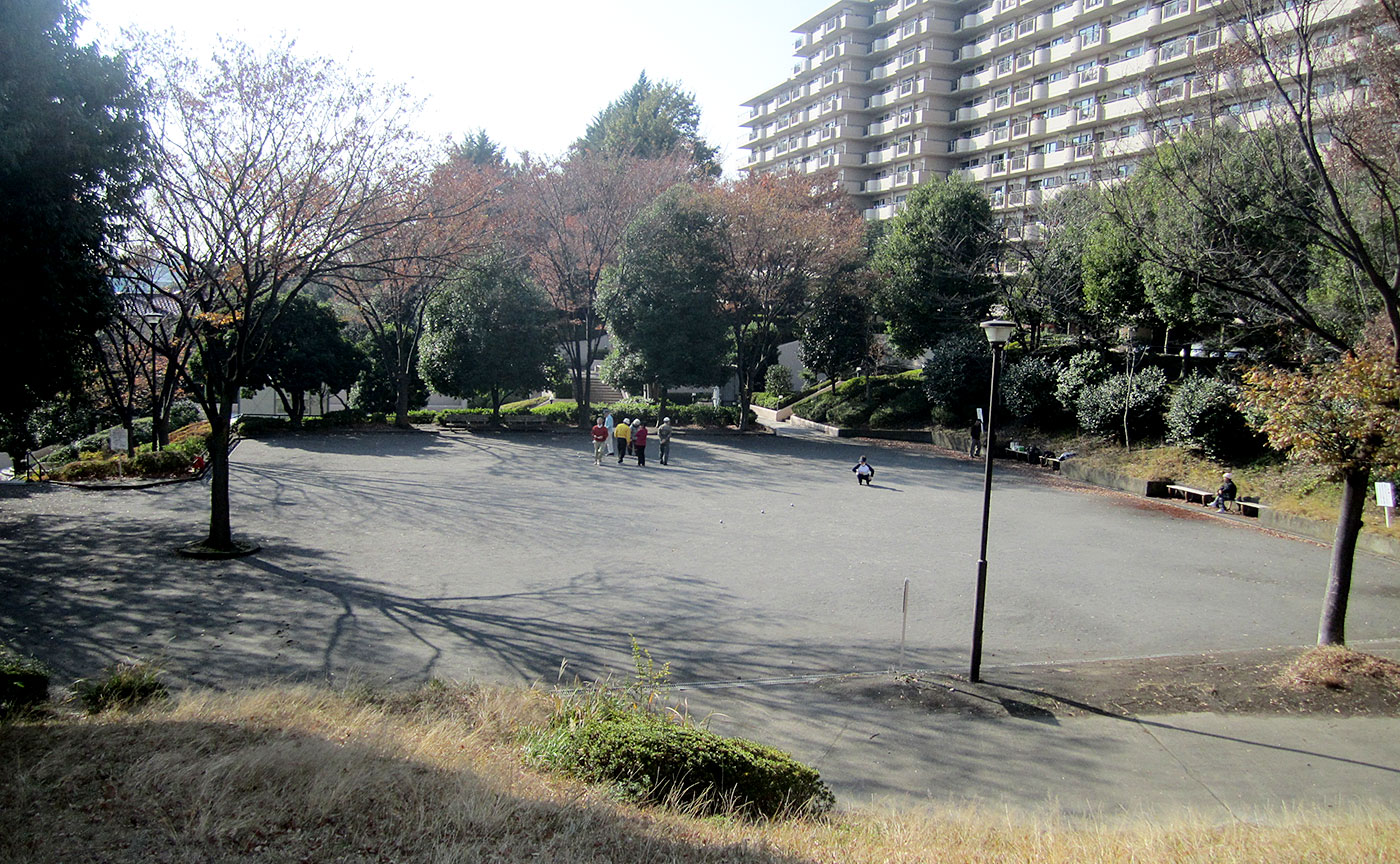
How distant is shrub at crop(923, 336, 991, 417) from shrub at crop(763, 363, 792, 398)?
11.3m

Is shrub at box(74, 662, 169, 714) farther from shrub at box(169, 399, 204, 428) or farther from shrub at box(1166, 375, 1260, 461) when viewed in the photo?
shrub at box(169, 399, 204, 428)

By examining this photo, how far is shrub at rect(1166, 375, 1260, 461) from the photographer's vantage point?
895 inches

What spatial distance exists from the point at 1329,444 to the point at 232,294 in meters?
24.2

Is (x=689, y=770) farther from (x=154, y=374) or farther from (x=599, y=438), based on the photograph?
(x=154, y=374)

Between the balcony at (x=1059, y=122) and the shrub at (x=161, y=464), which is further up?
the balcony at (x=1059, y=122)

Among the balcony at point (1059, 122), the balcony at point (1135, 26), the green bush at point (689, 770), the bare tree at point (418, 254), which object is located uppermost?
the balcony at point (1135, 26)

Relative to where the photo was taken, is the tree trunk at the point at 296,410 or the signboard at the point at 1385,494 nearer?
the signboard at the point at 1385,494

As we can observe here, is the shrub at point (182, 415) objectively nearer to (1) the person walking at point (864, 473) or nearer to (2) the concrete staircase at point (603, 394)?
(2) the concrete staircase at point (603, 394)

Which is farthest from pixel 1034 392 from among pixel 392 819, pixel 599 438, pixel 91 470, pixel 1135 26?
pixel 392 819

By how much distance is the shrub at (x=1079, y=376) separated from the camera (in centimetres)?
2861

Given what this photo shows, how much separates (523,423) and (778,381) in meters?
15.3

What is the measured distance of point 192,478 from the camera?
20188mm

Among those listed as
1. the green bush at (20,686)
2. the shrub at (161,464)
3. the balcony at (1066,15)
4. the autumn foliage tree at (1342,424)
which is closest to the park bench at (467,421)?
the shrub at (161,464)

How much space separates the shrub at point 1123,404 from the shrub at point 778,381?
18.2 m
